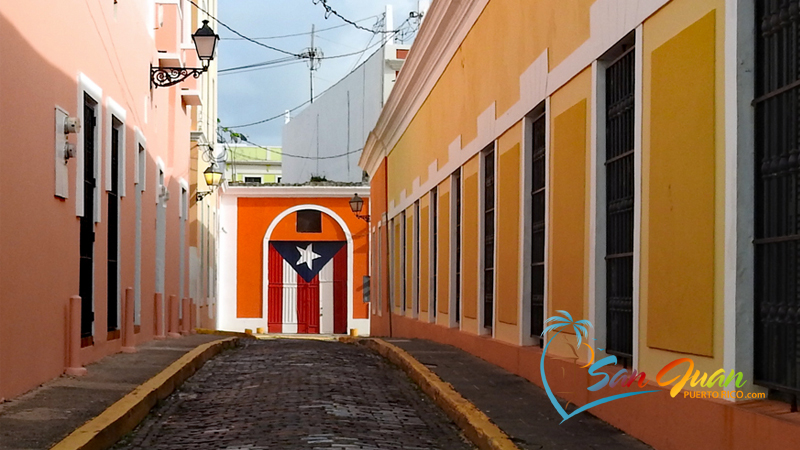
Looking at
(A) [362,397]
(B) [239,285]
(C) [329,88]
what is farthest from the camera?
(C) [329,88]

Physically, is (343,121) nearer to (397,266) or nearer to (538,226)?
(397,266)

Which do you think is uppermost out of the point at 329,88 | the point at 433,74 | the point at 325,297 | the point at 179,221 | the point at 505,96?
the point at 329,88

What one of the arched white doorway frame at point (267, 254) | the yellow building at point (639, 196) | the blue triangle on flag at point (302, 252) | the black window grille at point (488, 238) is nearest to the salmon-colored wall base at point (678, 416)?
the yellow building at point (639, 196)

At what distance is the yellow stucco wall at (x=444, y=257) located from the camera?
15625mm

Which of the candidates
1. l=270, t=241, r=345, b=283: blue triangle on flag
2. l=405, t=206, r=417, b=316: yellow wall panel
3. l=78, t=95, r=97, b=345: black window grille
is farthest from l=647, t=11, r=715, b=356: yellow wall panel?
l=270, t=241, r=345, b=283: blue triangle on flag

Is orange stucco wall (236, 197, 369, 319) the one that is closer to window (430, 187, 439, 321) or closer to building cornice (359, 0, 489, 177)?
building cornice (359, 0, 489, 177)

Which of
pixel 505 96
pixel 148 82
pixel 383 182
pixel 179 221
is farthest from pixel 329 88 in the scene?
pixel 505 96

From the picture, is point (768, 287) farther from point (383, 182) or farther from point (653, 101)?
point (383, 182)

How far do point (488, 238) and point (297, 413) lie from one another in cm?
520

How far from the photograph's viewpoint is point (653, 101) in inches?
250

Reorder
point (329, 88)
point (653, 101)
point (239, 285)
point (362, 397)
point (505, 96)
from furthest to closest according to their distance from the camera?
point (329, 88), point (239, 285), point (505, 96), point (362, 397), point (653, 101)

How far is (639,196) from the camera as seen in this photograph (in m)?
6.58

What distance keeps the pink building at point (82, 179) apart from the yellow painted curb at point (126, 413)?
873 millimetres

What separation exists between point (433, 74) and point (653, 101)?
11212 millimetres
